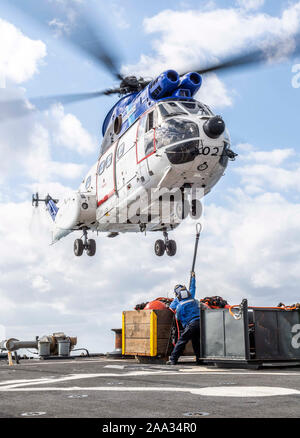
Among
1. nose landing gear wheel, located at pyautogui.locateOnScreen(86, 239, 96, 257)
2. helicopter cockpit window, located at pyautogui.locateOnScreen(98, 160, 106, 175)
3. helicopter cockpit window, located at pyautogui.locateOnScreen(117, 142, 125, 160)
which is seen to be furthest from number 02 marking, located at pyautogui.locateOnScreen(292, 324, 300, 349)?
nose landing gear wheel, located at pyautogui.locateOnScreen(86, 239, 96, 257)

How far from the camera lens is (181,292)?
12555mm

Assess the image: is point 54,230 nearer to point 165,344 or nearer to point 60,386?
point 165,344

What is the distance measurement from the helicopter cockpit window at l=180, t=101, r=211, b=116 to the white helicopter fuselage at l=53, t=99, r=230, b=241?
0.12ft

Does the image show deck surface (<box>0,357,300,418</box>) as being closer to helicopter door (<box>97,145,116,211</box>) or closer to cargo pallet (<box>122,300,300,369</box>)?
cargo pallet (<box>122,300,300,369</box>)

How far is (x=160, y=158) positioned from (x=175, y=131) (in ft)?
3.19

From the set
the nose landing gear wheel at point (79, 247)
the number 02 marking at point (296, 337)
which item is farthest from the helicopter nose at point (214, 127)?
the nose landing gear wheel at point (79, 247)

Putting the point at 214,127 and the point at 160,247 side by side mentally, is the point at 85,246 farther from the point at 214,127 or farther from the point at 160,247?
the point at 214,127

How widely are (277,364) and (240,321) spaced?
63.8 inches

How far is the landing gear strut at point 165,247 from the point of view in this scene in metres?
20.8

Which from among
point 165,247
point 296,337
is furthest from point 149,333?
point 165,247

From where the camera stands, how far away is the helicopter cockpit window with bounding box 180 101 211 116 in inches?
642

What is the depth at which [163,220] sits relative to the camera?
63.0 feet

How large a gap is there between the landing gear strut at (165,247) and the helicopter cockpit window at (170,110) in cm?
620

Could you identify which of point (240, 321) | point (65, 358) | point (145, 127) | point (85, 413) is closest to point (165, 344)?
point (240, 321)
